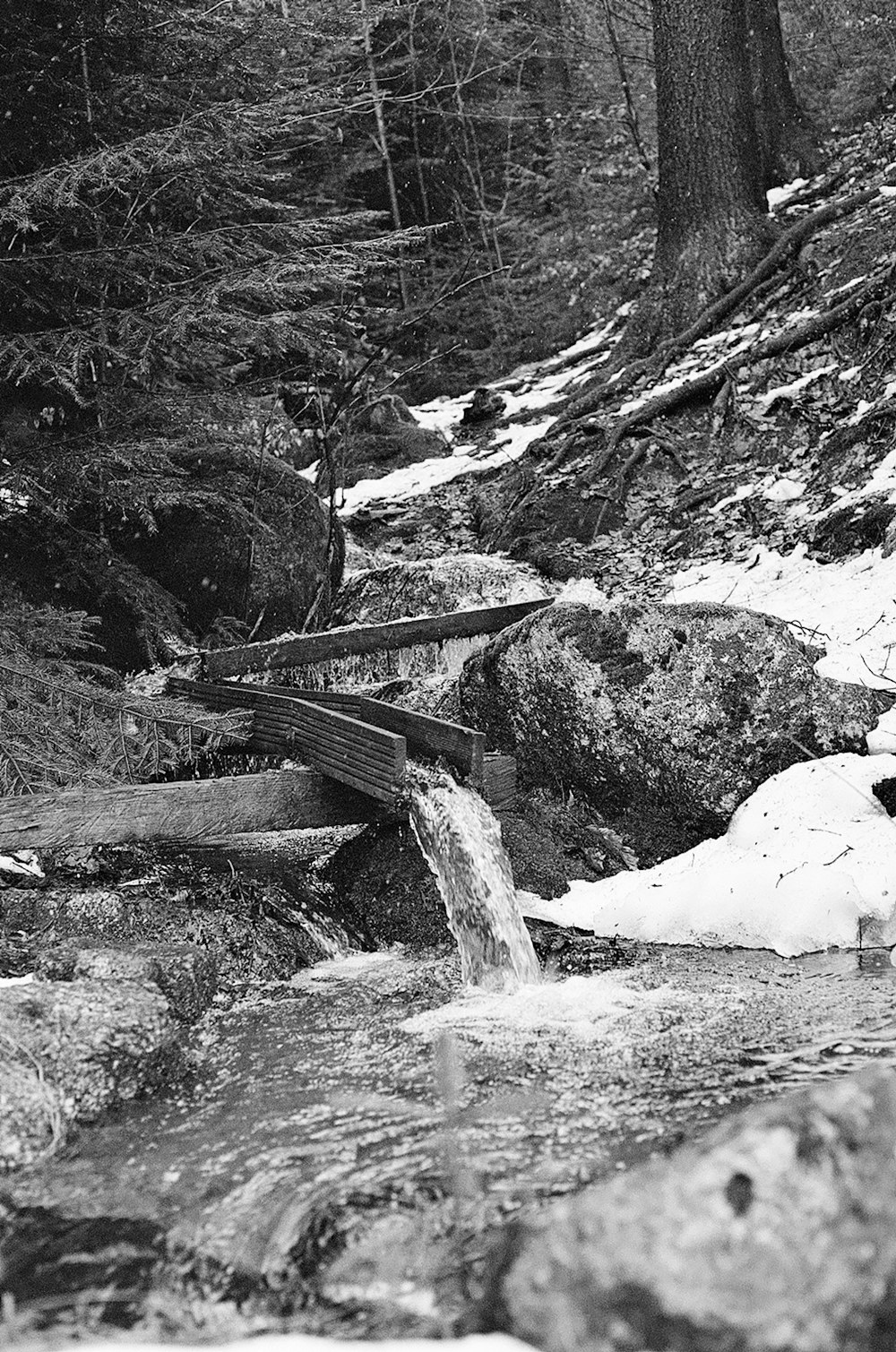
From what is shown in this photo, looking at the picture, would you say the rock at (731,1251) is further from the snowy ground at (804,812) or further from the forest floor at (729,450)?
the forest floor at (729,450)

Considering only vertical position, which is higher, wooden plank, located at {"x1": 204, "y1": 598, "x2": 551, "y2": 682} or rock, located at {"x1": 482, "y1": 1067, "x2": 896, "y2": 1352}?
wooden plank, located at {"x1": 204, "y1": 598, "x2": 551, "y2": 682}

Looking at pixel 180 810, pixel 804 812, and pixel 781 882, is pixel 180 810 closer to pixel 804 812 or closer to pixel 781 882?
pixel 781 882

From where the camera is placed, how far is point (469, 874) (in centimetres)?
527

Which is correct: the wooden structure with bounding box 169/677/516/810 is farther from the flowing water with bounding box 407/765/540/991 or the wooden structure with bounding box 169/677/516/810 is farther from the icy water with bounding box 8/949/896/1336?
the icy water with bounding box 8/949/896/1336

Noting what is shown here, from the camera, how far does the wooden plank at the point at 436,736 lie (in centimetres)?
549

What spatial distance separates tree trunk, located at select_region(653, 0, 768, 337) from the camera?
38.8 ft

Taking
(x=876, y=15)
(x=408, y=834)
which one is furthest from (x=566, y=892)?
(x=876, y=15)

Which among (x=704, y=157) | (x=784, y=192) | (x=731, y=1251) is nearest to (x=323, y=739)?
(x=731, y=1251)

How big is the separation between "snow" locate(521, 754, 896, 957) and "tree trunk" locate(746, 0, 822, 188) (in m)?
11.0

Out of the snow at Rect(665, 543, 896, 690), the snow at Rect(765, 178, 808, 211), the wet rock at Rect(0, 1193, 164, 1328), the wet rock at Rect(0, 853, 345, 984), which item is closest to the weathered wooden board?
the wet rock at Rect(0, 853, 345, 984)

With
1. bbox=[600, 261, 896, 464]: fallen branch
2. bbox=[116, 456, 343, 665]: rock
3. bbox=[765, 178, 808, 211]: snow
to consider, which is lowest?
bbox=[116, 456, 343, 665]: rock

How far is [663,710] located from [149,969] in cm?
304

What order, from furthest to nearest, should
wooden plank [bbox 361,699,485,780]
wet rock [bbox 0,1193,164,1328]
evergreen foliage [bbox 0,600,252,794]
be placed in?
1. evergreen foliage [bbox 0,600,252,794]
2. wooden plank [bbox 361,699,485,780]
3. wet rock [bbox 0,1193,164,1328]

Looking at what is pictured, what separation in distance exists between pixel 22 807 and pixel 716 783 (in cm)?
331
